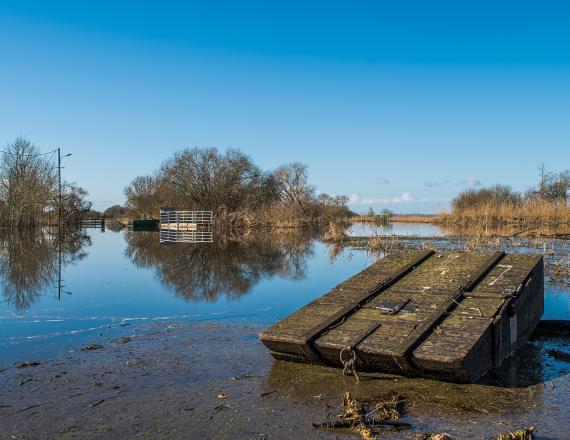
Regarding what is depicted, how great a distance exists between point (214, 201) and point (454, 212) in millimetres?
22347

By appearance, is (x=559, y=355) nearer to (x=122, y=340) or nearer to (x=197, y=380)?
(x=197, y=380)

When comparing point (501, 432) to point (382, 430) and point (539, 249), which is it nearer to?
point (382, 430)

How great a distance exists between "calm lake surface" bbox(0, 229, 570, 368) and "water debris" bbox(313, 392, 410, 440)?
341 centimetres

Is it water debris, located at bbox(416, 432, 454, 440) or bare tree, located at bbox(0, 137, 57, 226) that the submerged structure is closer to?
bare tree, located at bbox(0, 137, 57, 226)

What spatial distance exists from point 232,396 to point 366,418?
1143 millimetres

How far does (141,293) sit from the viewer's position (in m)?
9.77

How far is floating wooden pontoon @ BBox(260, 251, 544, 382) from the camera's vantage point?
14.2 ft

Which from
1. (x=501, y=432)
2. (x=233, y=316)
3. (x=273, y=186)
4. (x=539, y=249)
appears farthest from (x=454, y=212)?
(x=501, y=432)

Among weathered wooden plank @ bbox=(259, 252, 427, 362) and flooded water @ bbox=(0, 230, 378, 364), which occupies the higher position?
weathered wooden plank @ bbox=(259, 252, 427, 362)

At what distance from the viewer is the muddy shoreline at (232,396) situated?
3.45 meters

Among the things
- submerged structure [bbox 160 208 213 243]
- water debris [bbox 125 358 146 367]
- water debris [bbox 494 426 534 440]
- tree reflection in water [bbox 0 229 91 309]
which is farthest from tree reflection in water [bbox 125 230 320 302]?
submerged structure [bbox 160 208 213 243]

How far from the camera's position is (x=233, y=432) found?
11.1 ft

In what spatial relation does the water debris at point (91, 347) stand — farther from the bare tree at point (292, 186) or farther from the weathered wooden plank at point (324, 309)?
the bare tree at point (292, 186)

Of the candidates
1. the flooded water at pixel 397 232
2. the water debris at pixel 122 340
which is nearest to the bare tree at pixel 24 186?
the flooded water at pixel 397 232
